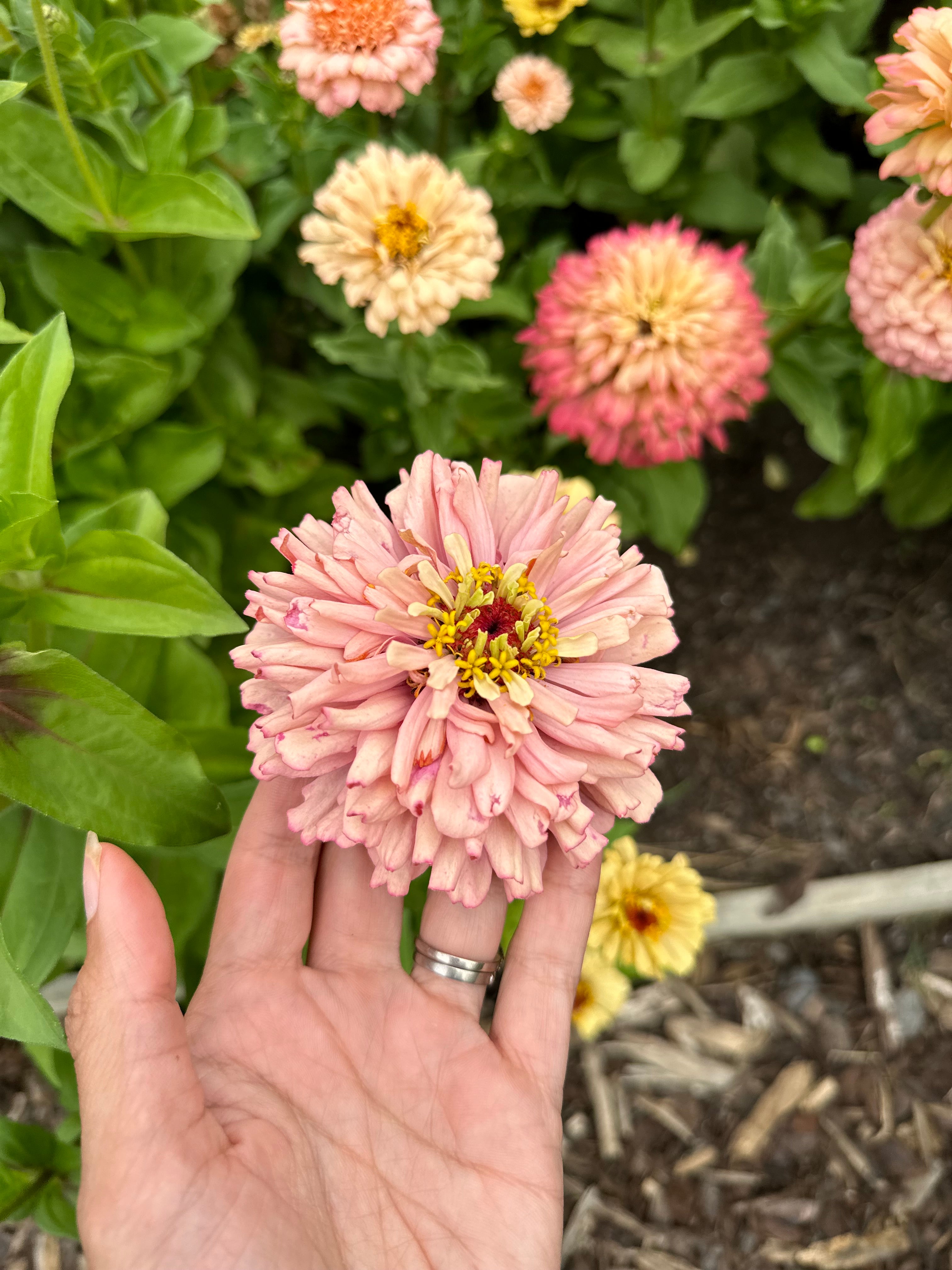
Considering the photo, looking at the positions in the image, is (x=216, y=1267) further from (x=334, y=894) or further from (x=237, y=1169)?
(x=334, y=894)

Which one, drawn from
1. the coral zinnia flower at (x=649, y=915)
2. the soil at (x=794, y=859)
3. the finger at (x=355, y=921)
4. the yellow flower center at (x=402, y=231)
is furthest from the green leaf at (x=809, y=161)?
the finger at (x=355, y=921)

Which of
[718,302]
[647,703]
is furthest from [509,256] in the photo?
[647,703]

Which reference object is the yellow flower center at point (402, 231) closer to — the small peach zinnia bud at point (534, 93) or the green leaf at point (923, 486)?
the small peach zinnia bud at point (534, 93)

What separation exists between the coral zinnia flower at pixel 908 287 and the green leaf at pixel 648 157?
461mm

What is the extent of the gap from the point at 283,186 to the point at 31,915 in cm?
128

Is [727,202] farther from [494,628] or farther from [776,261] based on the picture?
[494,628]

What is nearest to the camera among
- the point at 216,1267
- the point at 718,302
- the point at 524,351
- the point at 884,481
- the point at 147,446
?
the point at 216,1267

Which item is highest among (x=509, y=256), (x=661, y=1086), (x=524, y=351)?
(x=509, y=256)

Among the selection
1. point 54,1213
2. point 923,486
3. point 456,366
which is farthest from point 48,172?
point 923,486

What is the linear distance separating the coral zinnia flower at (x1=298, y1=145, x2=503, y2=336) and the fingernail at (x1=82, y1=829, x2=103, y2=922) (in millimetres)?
778

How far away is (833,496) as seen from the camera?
198 cm

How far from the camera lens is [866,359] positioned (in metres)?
1.71

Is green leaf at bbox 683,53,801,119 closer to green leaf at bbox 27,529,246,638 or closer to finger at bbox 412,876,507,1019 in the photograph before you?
green leaf at bbox 27,529,246,638

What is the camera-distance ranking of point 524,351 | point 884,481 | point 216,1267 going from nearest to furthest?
point 216,1267 → point 524,351 → point 884,481
